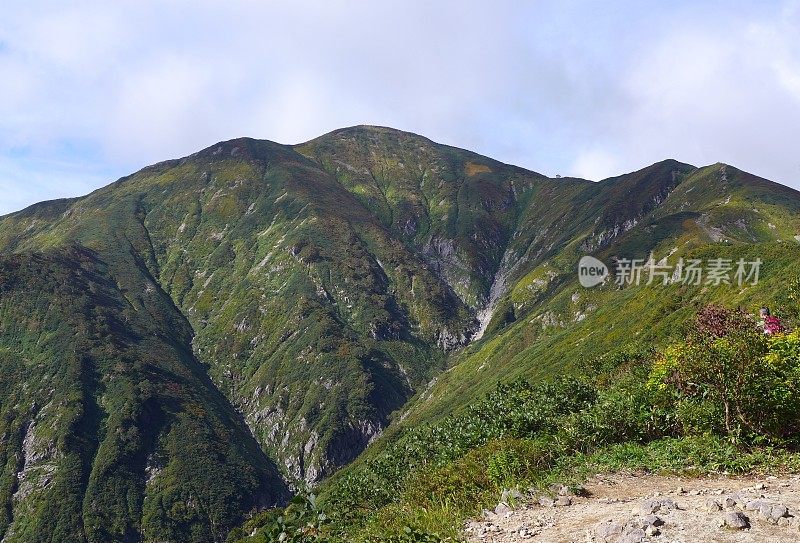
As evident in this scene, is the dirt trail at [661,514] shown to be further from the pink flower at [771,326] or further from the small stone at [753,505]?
the pink flower at [771,326]

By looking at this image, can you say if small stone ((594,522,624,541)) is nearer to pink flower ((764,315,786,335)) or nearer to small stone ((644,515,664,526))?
small stone ((644,515,664,526))

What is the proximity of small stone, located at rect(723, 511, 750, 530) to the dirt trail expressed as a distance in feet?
0.07

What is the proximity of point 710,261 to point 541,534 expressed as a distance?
6466 inches

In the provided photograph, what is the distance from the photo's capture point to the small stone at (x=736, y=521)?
42.7 feet

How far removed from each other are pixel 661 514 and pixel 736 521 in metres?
1.75

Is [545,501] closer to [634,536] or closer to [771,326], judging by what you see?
[634,536]

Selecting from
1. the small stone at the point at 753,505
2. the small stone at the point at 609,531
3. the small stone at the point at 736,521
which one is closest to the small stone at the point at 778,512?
the small stone at the point at 753,505

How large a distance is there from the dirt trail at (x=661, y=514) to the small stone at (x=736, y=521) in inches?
0.9

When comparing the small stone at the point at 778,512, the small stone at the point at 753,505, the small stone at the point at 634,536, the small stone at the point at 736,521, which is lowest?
the small stone at the point at 778,512

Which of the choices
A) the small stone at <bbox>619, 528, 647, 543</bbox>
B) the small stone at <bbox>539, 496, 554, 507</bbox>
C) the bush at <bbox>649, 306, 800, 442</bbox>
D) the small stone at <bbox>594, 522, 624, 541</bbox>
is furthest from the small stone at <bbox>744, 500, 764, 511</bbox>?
the bush at <bbox>649, 306, 800, 442</bbox>

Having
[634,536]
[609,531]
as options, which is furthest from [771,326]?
[634,536]

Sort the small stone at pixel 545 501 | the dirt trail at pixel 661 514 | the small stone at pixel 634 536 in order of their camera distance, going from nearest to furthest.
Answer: the small stone at pixel 634 536
the dirt trail at pixel 661 514
the small stone at pixel 545 501

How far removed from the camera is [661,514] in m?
14.2

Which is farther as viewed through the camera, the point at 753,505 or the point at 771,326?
the point at 771,326
